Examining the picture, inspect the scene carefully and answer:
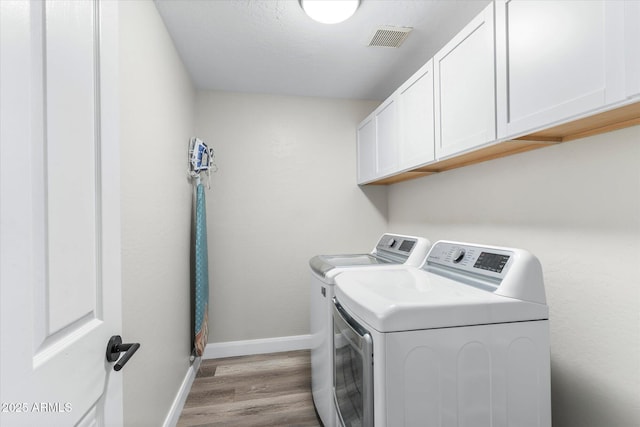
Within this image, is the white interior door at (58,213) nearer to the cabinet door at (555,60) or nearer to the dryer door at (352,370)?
the dryer door at (352,370)

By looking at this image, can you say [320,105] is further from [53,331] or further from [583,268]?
[53,331]

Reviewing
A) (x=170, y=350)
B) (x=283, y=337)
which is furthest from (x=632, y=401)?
(x=283, y=337)

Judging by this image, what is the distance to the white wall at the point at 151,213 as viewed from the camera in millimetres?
1249

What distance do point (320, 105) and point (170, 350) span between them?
7.89 ft

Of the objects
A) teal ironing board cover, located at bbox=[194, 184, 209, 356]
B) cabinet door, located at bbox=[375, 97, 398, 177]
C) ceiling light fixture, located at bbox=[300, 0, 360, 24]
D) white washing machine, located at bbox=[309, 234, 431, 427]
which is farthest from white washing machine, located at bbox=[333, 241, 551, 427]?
teal ironing board cover, located at bbox=[194, 184, 209, 356]

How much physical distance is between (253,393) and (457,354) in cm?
174

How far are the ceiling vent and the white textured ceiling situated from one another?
0.03 metres

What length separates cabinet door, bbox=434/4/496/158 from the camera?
1.28 meters

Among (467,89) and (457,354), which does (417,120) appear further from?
(457,354)

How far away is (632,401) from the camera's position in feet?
3.45

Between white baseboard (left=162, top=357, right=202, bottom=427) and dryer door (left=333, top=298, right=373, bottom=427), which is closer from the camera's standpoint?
dryer door (left=333, top=298, right=373, bottom=427)

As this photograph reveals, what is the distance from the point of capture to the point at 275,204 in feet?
9.30

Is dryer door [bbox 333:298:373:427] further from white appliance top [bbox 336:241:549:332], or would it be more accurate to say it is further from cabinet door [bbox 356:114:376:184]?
cabinet door [bbox 356:114:376:184]

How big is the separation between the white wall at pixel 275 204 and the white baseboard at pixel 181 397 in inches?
13.6
